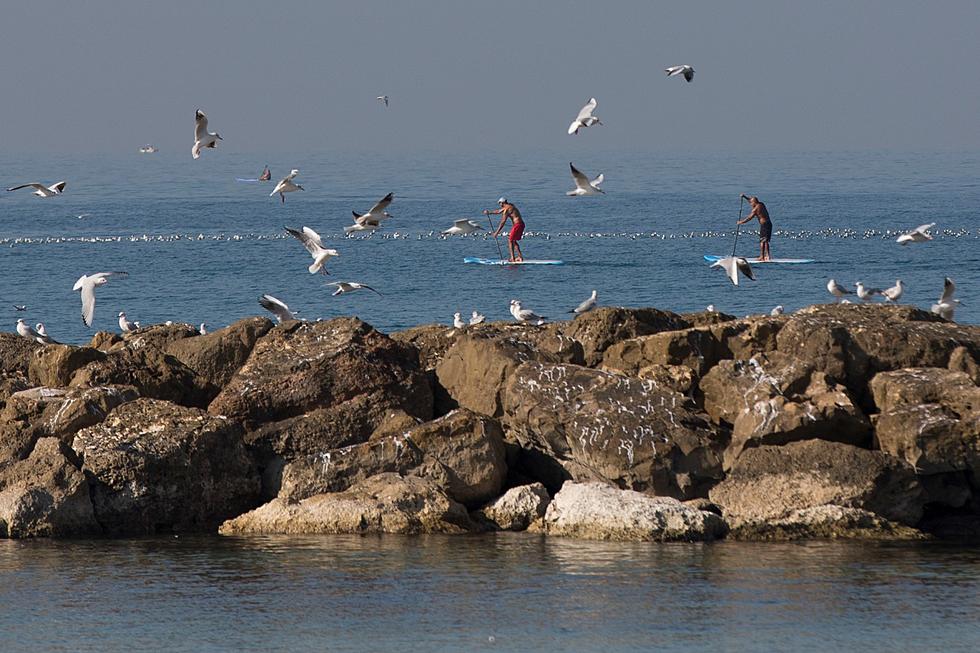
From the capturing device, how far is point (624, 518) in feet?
54.3

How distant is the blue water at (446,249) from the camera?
42.2 m

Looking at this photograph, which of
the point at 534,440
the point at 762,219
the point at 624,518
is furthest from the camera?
the point at 762,219

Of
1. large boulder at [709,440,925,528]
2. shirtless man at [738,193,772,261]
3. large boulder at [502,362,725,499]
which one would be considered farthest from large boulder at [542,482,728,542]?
shirtless man at [738,193,772,261]

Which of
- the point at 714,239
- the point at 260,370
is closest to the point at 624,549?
the point at 260,370

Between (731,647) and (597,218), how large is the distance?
59.3 meters

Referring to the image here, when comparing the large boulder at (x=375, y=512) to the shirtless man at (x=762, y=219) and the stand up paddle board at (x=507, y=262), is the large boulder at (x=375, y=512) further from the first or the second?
the stand up paddle board at (x=507, y=262)

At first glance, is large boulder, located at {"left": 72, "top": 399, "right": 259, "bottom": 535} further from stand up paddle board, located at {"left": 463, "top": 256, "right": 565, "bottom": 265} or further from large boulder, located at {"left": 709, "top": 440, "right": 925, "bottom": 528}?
stand up paddle board, located at {"left": 463, "top": 256, "right": 565, "bottom": 265}

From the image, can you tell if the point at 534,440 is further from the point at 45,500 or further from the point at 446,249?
the point at 446,249

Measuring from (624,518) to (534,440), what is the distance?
1.79 m

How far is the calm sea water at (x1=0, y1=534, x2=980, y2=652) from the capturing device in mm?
13734

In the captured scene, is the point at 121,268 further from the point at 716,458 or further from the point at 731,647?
the point at 731,647

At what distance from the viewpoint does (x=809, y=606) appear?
47.4 feet

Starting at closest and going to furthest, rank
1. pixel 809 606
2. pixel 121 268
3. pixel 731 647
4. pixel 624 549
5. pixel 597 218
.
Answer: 1. pixel 731 647
2. pixel 809 606
3. pixel 624 549
4. pixel 121 268
5. pixel 597 218

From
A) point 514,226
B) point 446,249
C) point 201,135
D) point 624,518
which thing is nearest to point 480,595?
point 624,518
